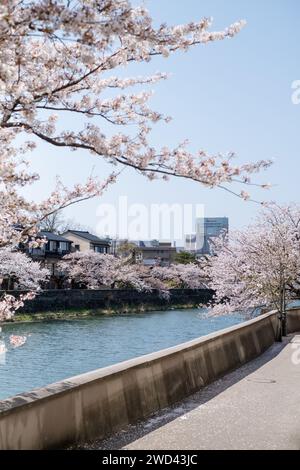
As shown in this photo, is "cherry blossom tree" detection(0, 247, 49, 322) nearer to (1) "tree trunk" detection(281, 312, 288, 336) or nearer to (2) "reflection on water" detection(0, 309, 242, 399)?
(2) "reflection on water" detection(0, 309, 242, 399)

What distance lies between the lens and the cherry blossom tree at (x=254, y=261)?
23516 mm

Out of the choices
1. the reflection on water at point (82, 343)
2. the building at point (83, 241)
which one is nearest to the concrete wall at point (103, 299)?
the reflection on water at point (82, 343)

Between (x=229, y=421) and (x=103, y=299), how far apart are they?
5665 cm

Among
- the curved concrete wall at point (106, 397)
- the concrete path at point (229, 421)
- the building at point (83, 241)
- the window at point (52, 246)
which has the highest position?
the building at point (83, 241)

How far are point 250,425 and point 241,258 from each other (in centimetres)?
2138

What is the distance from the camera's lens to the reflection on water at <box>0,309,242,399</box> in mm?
25594

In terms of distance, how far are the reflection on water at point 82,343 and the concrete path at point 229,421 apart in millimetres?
8985

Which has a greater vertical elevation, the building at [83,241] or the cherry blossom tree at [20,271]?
the building at [83,241]

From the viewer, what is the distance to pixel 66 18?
4.61 metres

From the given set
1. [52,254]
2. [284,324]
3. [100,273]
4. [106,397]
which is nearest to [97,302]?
[100,273]

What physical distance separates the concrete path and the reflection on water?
29.5 ft

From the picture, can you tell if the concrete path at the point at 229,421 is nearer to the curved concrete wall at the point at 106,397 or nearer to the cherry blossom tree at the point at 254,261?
the curved concrete wall at the point at 106,397

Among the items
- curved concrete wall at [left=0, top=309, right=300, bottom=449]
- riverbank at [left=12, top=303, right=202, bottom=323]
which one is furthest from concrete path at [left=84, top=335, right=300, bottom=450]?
riverbank at [left=12, top=303, right=202, bottom=323]

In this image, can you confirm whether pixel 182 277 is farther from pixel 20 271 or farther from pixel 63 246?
pixel 20 271
